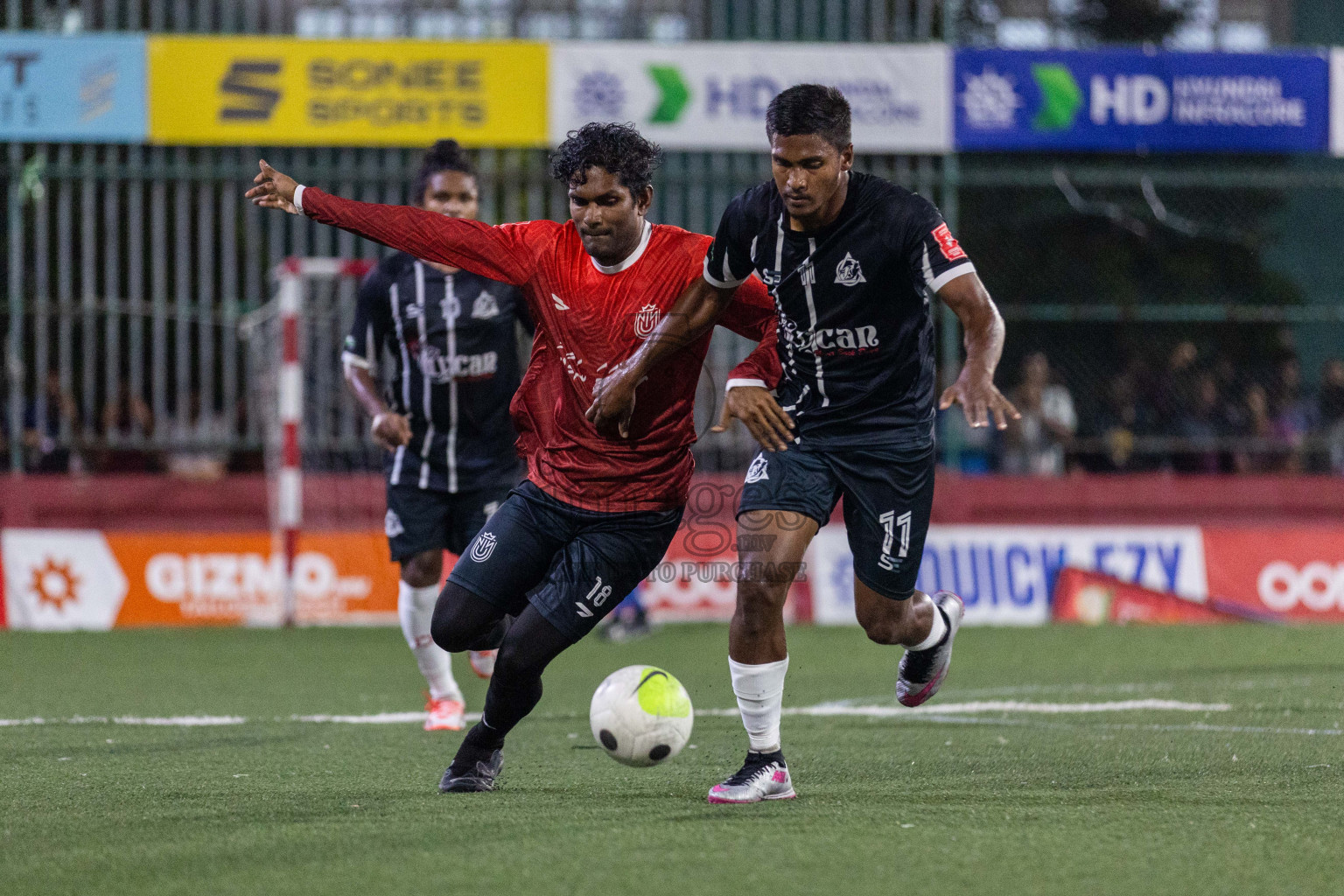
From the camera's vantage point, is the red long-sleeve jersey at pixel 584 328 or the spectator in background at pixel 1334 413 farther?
the spectator in background at pixel 1334 413

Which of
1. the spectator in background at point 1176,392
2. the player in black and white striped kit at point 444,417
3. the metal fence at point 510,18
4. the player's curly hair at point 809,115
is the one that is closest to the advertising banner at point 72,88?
the metal fence at point 510,18

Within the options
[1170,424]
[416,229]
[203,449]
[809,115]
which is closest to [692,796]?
[416,229]

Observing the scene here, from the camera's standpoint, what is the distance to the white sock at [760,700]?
5.52m

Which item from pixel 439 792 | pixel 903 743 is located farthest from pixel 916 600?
pixel 439 792

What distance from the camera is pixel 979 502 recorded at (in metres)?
14.4

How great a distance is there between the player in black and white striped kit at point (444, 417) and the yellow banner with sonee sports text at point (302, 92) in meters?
6.75

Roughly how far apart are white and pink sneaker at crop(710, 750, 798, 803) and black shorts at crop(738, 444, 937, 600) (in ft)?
2.46

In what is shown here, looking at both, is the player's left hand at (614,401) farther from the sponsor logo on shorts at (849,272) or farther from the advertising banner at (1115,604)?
the advertising banner at (1115,604)

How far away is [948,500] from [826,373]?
8.81 meters

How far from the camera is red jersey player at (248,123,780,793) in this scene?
18.2 feet

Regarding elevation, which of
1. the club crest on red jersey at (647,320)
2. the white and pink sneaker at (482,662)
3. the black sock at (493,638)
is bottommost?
the white and pink sneaker at (482,662)

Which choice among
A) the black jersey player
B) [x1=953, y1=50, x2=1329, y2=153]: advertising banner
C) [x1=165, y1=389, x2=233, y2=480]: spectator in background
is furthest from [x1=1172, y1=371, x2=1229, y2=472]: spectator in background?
the black jersey player

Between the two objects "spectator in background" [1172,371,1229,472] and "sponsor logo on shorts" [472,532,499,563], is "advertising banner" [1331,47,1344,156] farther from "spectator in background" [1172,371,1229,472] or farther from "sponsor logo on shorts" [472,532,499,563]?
"sponsor logo on shorts" [472,532,499,563]

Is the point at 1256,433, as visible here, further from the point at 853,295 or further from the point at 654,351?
the point at 654,351
